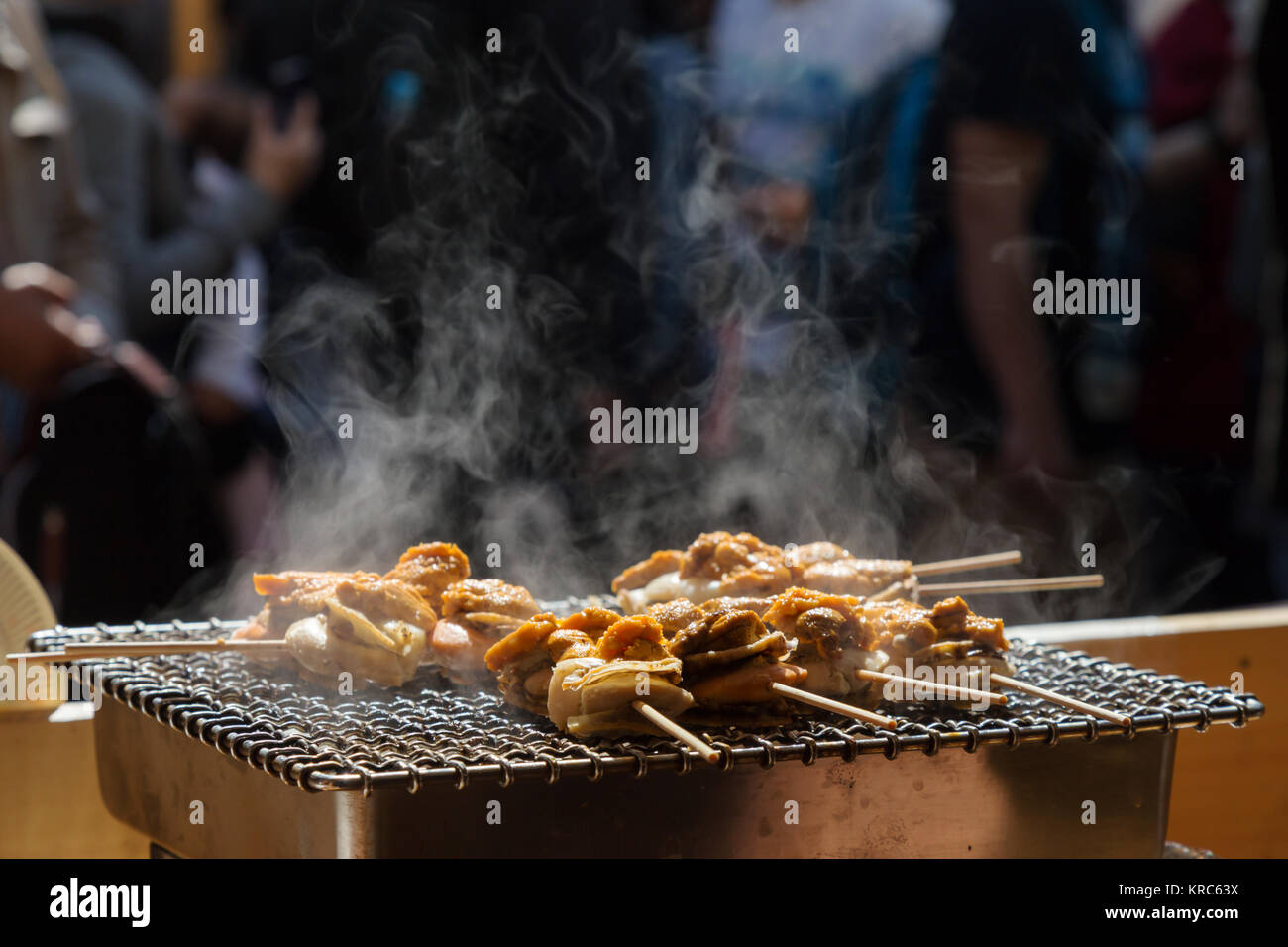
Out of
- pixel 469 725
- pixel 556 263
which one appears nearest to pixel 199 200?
pixel 556 263

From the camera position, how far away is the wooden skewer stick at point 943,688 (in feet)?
10.2

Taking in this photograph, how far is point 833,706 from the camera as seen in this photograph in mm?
2912

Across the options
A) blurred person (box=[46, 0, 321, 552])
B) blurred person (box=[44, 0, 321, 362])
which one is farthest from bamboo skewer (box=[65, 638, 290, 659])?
blurred person (box=[44, 0, 321, 362])

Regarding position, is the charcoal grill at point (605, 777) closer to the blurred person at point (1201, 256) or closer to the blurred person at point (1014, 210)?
the blurred person at point (1014, 210)

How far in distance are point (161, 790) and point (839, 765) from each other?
66.4 inches

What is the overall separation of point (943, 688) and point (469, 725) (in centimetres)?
111

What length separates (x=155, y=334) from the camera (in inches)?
268

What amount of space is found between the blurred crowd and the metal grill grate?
1.97m

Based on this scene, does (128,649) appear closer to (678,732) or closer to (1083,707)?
(678,732)

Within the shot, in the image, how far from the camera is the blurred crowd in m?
5.79

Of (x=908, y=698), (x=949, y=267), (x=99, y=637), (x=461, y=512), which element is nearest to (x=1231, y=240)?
(x=949, y=267)

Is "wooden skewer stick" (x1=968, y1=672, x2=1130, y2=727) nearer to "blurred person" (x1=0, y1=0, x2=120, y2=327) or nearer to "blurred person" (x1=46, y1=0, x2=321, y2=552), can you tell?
"blurred person" (x1=46, y1=0, x2=321, y2=552)
